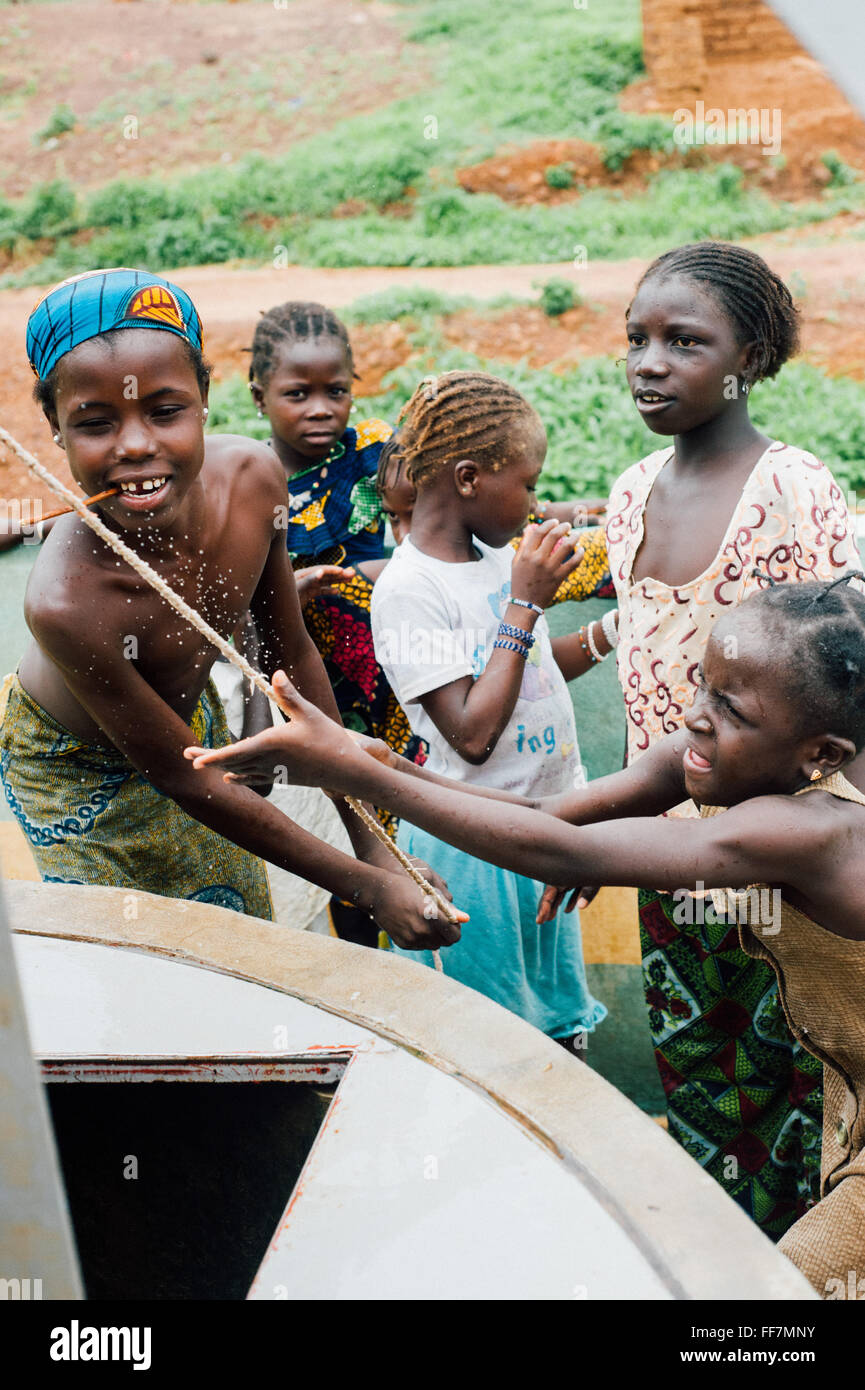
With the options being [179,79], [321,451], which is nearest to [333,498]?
[321,451]

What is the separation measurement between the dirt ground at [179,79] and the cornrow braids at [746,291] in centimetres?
1336

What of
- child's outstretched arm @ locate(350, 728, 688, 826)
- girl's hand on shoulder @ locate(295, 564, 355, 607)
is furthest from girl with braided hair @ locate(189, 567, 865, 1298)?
girl's hand on shoulder @ locate(295, 564, 355, 607)

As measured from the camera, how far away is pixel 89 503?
2.02m

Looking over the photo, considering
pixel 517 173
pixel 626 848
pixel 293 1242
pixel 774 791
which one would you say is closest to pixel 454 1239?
pixel 293 1242

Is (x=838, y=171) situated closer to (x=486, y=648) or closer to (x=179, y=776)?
(x=486, y=648)

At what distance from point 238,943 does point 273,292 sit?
991cm

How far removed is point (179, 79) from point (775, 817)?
55.0ft

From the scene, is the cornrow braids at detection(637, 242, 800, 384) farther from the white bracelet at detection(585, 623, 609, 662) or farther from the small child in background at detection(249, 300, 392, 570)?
the small child in background at detection(249, 300, 392, 570)

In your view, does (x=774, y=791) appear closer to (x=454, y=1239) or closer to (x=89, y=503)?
(x=454, y=1239)

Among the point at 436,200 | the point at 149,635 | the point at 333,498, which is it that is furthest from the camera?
the point at 436,200

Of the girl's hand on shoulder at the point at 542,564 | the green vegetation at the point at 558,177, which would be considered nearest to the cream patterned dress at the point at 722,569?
the girl's hand on shoulder at the point at 542,564

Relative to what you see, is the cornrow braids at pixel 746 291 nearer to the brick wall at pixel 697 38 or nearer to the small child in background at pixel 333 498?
the small child in background at pixel 333 498

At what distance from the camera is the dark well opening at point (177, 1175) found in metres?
1.88

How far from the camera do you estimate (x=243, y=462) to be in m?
2.41
